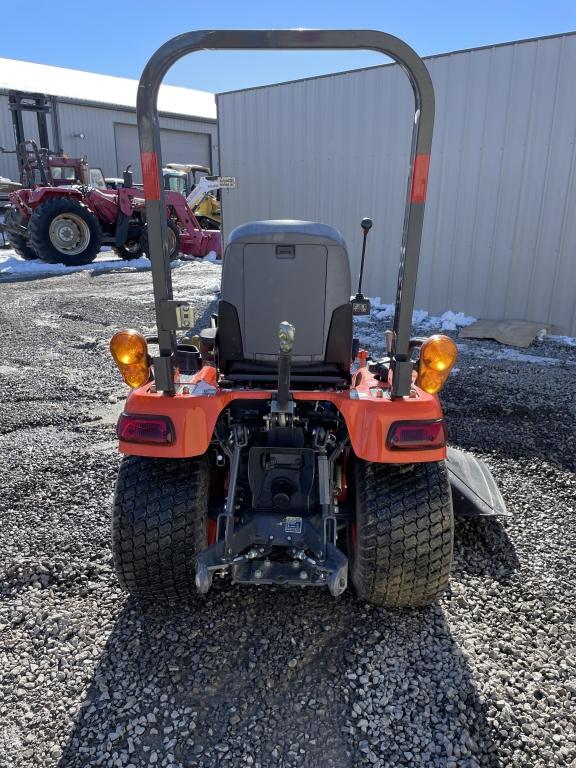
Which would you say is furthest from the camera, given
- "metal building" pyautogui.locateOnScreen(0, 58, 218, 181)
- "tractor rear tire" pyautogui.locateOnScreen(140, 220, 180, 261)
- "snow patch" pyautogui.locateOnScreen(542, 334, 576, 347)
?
"metal building" pyautogui.locateOnScreen(0, 58, 218, 181)

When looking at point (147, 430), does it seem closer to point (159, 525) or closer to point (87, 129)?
point (159, 525)

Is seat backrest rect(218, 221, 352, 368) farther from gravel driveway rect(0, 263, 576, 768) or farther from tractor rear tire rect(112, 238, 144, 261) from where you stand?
tractor rear tire rect(112, 238, 144, 261)

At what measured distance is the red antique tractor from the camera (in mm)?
11398

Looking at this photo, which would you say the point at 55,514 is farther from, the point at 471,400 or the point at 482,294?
the point at 482,294

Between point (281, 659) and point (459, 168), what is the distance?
22.7ft

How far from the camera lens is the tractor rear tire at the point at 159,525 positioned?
6.87 feet

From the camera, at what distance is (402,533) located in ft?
6.70

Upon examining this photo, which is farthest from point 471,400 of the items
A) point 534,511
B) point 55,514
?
point 55,514

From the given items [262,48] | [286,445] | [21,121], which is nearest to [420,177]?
[262,48]

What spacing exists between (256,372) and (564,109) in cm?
609

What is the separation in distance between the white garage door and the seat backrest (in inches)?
886

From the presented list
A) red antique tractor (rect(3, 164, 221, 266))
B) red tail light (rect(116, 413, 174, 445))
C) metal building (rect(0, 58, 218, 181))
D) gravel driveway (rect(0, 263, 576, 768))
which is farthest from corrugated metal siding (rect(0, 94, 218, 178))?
red tail light (rect(116, 413, 174, 445))

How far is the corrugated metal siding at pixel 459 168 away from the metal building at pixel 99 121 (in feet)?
51.7

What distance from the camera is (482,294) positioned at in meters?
7.43
